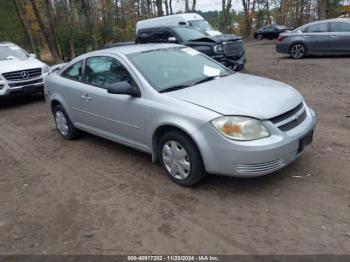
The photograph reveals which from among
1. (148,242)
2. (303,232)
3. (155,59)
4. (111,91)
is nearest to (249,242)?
(303,232)

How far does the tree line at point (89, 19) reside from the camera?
23.0 metres

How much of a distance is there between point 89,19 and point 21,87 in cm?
1541

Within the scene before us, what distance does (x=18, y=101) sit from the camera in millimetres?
11086

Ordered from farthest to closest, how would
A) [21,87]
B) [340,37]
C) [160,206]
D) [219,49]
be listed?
[340,37], [219,49], [21,87], [160,206]

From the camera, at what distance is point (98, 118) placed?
5406mm

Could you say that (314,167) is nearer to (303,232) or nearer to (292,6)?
(303,232)

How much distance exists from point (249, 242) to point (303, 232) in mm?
509

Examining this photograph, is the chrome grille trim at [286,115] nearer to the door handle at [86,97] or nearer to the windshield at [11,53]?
the door handle at [86,97]

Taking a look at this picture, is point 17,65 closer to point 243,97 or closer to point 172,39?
point 172,39

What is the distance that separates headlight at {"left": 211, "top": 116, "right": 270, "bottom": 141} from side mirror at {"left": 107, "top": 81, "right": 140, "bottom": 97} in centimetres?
125

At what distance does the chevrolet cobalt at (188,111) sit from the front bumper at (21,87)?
478cm

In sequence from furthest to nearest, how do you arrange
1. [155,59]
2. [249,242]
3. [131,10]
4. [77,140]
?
[131,10] → [77,140] → [155,59] → [249,242]

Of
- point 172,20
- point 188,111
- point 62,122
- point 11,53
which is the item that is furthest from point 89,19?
point 188,111

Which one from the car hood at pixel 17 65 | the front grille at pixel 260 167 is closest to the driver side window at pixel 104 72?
the front grille at pixel 260 167
